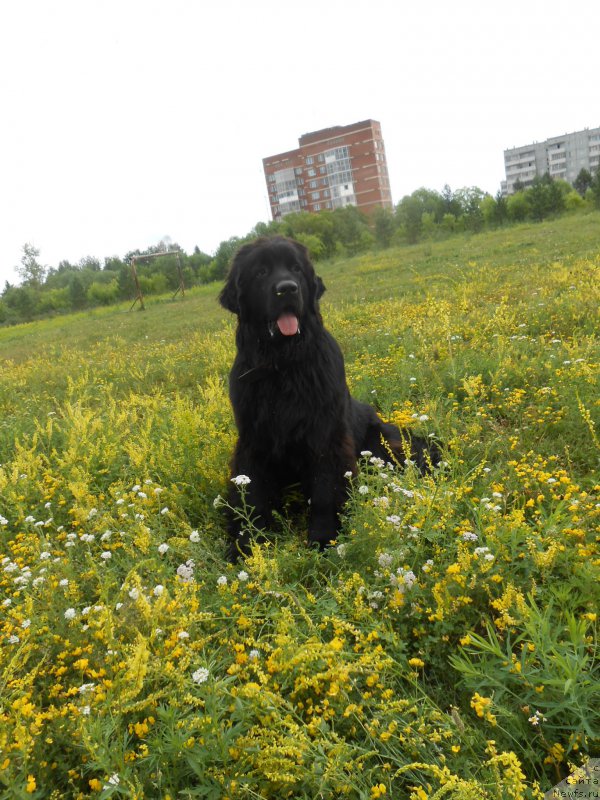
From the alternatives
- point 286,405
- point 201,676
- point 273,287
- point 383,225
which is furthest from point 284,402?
point 383,225

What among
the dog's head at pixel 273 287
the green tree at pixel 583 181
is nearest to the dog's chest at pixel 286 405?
the dog's head at pixel 273 287

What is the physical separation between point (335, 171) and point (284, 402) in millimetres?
89094

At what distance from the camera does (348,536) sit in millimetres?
2297

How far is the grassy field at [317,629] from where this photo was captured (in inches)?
49.9

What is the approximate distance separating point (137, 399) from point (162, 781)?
4.01m

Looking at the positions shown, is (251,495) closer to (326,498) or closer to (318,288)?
(326,498)

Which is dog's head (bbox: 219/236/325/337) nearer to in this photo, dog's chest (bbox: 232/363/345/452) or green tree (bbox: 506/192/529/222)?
dog's chest (bbox: 232/363/345/452)

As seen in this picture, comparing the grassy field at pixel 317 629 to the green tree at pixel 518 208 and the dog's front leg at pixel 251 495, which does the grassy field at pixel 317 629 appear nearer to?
the dog's front leg at pixel 251 495

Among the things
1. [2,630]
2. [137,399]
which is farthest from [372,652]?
[137,399]

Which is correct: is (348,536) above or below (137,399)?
below

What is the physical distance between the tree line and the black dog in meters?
32.2

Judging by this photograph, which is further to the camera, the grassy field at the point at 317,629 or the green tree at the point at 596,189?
the green tree at the point at 596,189

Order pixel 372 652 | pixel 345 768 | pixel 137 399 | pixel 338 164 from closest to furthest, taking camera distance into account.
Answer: pixel 345 768 < pixel 372 652 < pixel 137 399 < pixel 338 164

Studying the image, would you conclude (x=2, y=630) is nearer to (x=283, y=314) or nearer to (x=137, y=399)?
(x=283, y=314)
